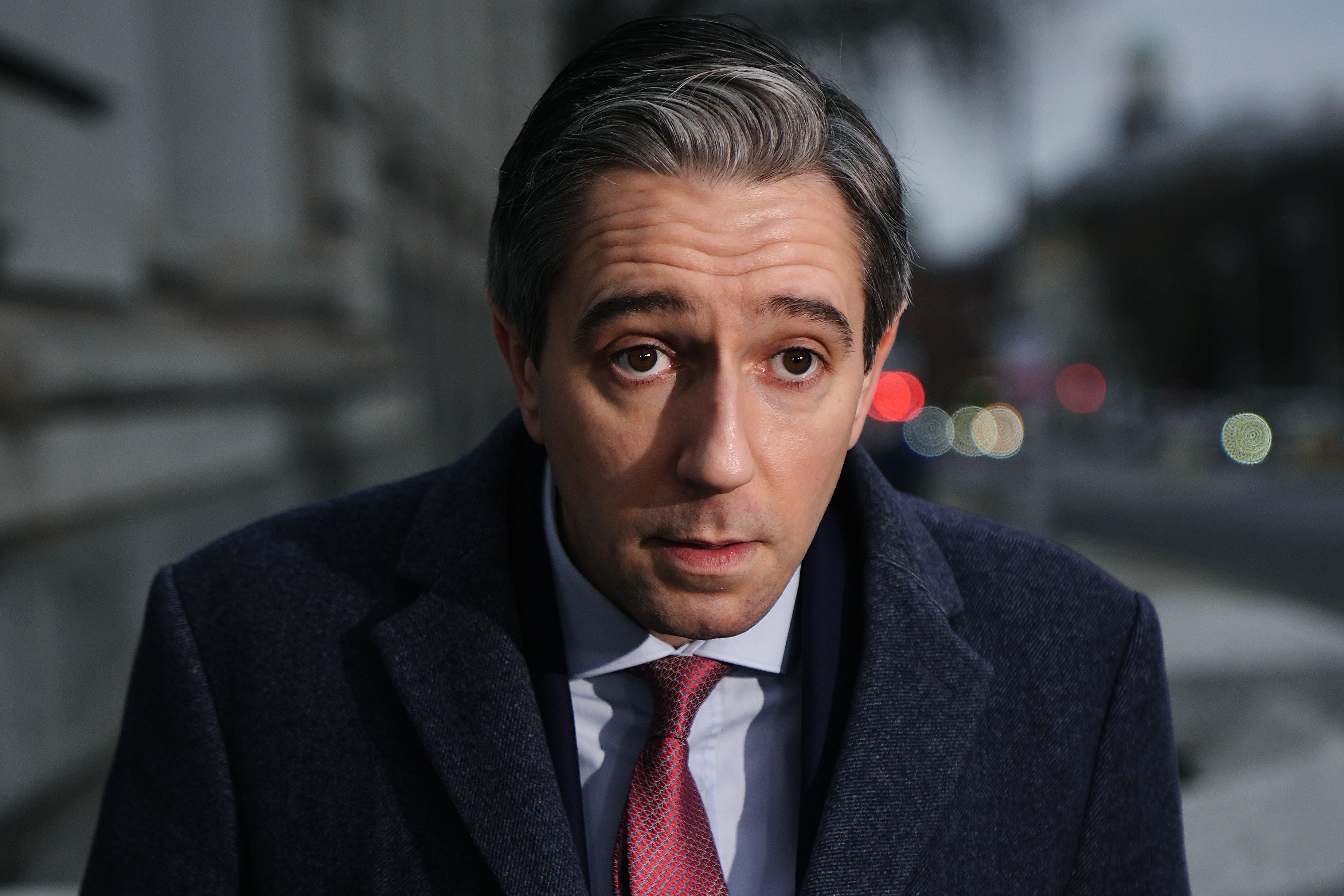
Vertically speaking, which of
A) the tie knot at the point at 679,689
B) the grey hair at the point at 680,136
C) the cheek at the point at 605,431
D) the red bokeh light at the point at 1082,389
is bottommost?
the tie knot at the point at 679,689

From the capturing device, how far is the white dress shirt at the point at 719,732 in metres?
1.82

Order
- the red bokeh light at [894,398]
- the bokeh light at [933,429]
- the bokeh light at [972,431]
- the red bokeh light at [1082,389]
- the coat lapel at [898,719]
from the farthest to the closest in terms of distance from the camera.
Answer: the red bokeh light at [1082,389] → the bokeh light at [972,431] → the bokeh light at [933,429] → the red bokeh light at [894,398] → the coat lapel at [898,719]

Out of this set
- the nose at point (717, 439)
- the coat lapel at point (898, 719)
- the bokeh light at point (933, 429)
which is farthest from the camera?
the bokeh light at point (933, 429)

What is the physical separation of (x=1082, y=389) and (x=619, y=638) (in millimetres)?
71225

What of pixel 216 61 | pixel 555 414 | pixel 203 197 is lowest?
pixel 555 414

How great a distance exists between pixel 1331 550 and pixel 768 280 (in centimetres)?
1508

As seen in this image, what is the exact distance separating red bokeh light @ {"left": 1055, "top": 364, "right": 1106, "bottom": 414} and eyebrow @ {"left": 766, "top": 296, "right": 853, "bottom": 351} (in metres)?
62.3

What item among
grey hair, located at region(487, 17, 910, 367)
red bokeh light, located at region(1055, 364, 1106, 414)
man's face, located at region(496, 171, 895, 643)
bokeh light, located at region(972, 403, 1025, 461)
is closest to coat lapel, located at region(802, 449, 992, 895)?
man's face, located at region(496, 171, 895, 643)

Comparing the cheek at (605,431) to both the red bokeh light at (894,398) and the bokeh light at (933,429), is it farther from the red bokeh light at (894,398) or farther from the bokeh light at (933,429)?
the bokeh light at (933,429)

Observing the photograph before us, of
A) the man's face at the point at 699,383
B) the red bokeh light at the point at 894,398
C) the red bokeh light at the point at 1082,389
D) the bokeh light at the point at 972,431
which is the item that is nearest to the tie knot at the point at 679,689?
the man's face at the point at 699,383

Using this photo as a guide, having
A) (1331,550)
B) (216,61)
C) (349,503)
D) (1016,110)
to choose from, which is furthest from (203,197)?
(1331,550)

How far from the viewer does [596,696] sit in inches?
74.4

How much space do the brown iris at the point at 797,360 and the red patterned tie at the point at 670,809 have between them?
44cm

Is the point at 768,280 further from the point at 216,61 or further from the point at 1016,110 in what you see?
the point at 1016,110
